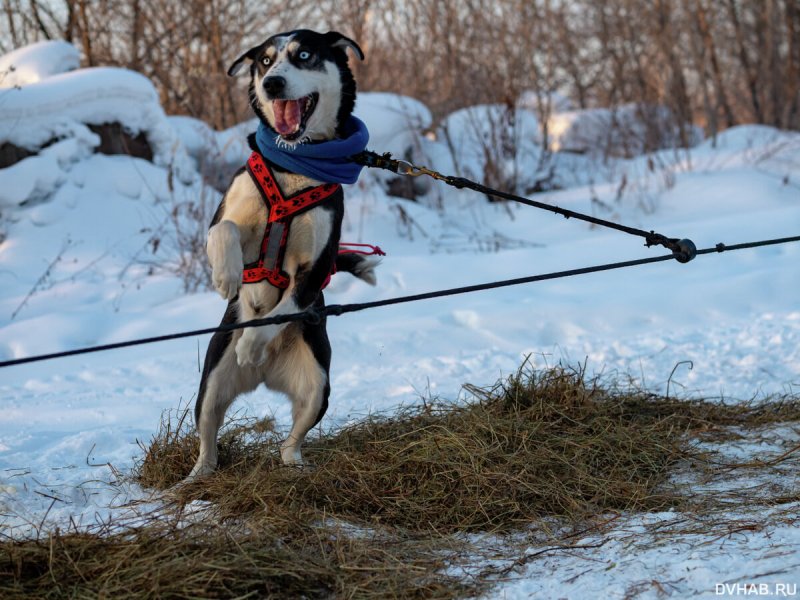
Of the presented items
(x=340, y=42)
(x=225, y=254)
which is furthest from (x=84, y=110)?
(x=225, y=254)

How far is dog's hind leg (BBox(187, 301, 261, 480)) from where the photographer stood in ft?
10.2

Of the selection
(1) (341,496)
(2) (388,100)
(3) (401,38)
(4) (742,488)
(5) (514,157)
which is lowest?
(4) (742,488)

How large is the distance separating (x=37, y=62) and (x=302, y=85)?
7512 millimetres

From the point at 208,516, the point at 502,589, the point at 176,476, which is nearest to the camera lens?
the point at 502,589

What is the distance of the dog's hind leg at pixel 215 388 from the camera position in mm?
3096

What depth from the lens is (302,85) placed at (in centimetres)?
285

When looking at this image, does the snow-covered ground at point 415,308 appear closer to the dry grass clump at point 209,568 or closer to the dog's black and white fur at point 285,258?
the dry grass clump at point 209,568

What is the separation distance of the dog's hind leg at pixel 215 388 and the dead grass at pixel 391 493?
11cm

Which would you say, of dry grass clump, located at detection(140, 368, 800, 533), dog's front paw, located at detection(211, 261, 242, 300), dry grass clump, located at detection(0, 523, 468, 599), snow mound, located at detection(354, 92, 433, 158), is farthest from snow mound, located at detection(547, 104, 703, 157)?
dry grass clump, located at detection(0, 523, 468, 599)

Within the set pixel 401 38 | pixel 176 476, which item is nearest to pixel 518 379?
pixel 176 476

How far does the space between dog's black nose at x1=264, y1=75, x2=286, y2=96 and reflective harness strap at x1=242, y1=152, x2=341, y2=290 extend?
0.24m

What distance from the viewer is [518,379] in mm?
A: 3545

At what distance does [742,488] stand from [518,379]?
956 millimetres

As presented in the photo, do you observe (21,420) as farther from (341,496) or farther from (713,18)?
(713,18)
